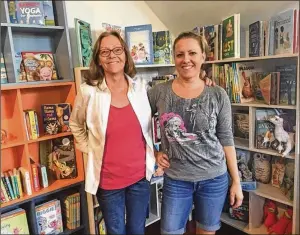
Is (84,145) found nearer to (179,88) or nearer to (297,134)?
(179,88)

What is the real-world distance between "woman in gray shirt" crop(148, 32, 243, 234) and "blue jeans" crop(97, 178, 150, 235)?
15 cm

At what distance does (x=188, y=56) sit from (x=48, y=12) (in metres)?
1.05

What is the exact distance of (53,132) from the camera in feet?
5.77

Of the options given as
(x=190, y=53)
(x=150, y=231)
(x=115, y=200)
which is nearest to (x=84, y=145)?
(x=115, y=200)

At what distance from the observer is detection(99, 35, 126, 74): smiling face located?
1227 mm

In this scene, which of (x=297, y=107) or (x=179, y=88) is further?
(x=297, y=107)

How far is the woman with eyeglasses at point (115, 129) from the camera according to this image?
1240 millimetres

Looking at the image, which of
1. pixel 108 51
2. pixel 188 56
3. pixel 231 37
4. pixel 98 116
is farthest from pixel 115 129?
pixel 231 37

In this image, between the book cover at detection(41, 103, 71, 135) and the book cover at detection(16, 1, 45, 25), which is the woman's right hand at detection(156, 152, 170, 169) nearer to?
the book cover at detection(41, 103, 71, 135)

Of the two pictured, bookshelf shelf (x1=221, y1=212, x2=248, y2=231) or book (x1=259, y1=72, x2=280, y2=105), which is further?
bookshelf shelf (x1=221, y1=212, x2=248, y2=231)

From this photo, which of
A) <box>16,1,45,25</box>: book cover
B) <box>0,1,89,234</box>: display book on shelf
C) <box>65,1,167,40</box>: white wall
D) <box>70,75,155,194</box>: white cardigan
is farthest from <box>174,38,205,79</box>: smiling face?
<box>65,1,167,40</box>: white wall

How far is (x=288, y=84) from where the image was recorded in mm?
1643

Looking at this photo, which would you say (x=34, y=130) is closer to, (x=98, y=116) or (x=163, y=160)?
(x=98, y=116)

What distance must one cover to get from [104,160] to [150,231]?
118 cm
